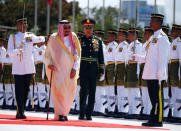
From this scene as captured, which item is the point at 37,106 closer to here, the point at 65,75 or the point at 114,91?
the point at 114,91

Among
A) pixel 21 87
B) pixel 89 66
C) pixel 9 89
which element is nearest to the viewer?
pixel 21 87

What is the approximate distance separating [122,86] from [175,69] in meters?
2.62

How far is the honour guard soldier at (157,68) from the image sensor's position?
13.5 m

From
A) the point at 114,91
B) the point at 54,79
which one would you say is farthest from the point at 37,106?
the point at 54,79

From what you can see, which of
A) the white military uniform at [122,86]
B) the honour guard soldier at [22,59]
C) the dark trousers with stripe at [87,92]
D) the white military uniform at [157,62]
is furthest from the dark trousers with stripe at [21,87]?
the white military uniform at [122,86]

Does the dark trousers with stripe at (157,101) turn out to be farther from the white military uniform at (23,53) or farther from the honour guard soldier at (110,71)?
the honour guard soldier at (110,71)

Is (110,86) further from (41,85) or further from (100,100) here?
(41,85)

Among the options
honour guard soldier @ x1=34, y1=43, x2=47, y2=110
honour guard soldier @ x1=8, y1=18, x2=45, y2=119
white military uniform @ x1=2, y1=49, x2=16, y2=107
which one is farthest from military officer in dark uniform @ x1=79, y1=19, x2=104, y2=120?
Answer: white military uniform @ x1=2, y1=49, x2=16, y2=107

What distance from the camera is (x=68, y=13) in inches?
2798

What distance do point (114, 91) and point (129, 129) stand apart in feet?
20.7

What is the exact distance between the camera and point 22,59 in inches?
587

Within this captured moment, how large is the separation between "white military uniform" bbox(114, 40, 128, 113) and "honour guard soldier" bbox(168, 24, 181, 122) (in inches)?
85.2

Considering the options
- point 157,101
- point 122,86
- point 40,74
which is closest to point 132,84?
point 122,86

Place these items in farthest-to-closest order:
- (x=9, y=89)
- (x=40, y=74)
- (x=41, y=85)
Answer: (x=9, y=89) < (x=40, y=74) < (x=41, y=85)
